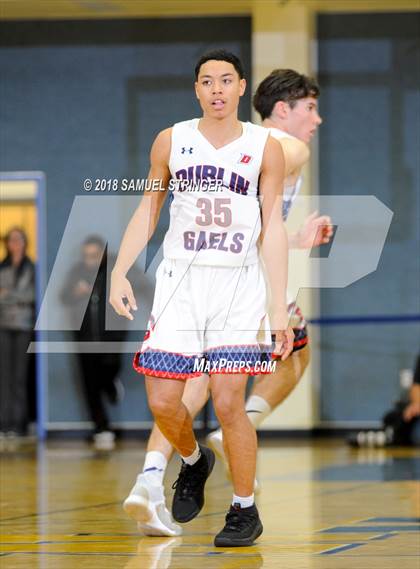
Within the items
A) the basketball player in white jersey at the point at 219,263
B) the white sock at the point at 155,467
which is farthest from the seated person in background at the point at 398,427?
the basketball player in white jersey at the point at 219,263

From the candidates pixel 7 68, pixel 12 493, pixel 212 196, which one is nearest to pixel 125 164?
pixel 7 68

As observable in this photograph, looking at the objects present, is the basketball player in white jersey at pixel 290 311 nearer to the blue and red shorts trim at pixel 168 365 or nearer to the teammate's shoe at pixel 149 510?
the teammate's shoe at pixel 149 510

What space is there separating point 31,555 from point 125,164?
7009mm

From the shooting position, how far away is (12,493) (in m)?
6.11

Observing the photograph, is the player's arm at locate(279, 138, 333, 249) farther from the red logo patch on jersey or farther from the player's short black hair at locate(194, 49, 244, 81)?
the player's short black hair at locate(194, 49, 244, 81)

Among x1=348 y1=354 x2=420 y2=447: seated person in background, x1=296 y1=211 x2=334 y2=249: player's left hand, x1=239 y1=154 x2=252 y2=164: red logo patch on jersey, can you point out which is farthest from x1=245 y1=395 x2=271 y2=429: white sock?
x1=348 y1=354 x2=420 y2=447: seated person in background

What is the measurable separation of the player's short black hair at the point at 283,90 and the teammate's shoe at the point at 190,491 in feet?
5.38

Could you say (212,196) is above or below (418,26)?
below

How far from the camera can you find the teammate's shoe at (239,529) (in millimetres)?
3961

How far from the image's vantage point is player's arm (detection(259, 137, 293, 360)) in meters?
3.89

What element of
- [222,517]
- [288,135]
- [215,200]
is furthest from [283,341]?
[288,135]

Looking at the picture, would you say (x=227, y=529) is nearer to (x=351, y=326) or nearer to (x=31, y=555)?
(x=31, y=555)

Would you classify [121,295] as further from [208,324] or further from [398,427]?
[398,427]

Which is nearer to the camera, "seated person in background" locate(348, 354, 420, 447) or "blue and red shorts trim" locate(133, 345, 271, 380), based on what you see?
"blue and red shorts trim" locate(133, 345, 271, 380)
